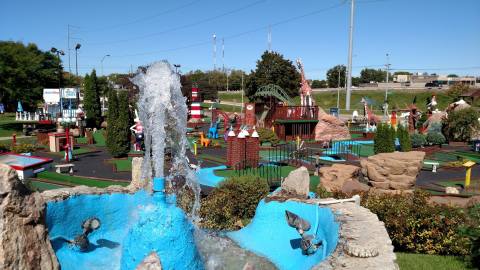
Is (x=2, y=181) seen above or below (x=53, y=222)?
above

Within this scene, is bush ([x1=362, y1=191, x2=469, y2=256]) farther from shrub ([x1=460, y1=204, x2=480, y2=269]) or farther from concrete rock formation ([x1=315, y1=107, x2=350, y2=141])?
concrete rock formation ([x1=315, y1=107, x2=350, y2=141])

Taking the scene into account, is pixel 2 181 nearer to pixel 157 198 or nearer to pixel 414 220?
pixel 157 198

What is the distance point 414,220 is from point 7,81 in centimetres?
3907

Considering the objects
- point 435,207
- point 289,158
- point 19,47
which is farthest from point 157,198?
point 19,47

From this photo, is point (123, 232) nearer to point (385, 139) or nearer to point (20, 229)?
point (20, 229)

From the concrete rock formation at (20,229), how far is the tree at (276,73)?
5096 centimetres

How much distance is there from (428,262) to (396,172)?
5407 millimetres

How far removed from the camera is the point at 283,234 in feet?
29.1

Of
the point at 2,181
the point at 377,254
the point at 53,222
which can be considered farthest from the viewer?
the point at 53,222

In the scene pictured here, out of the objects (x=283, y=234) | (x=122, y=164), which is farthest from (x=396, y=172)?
(x=122, y=164)

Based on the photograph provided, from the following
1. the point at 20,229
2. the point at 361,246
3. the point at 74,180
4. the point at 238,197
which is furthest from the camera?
the point at 74,180

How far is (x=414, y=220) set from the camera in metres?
8.89

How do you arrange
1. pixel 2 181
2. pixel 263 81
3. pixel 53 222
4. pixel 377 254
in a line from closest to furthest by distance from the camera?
pixel 2 181
pixel 377 254
pixel 53 222
pixel 263 81

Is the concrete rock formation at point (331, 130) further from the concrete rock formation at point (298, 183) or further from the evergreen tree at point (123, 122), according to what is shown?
the concrete rock formation at point (298, 183)
